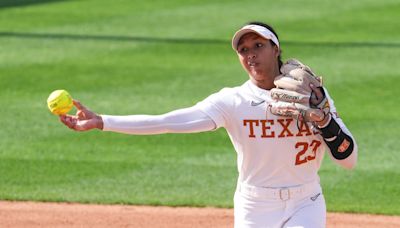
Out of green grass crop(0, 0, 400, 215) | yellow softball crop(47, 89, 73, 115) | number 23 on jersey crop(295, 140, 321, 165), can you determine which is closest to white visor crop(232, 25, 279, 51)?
number 23 on jersey crop(295, 140, 321, 165)

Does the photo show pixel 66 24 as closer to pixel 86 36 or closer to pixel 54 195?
pixel 86 36

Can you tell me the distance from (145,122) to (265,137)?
2.05 feet

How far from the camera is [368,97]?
1146 cm

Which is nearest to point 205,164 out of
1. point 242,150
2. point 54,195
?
point 54,195

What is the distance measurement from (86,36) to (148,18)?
1.68m

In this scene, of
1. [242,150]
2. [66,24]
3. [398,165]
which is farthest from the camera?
[66,24]

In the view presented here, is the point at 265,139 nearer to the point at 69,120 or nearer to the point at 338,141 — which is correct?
the point at 338,141

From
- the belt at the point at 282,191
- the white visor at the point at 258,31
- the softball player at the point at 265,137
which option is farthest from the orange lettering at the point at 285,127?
the white visor at the point at 258,31

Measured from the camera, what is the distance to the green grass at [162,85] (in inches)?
347

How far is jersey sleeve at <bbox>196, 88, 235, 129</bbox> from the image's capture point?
17.8ft

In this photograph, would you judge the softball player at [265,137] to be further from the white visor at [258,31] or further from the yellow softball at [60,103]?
the yellow softball at [60,103]

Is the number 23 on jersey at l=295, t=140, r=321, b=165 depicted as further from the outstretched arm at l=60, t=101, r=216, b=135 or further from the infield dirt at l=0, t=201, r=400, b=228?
the infield dirt at l=0, t=201, r=400, b=228

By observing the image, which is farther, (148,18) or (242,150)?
(148,18)

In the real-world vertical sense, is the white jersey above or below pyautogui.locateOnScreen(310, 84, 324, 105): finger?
below
